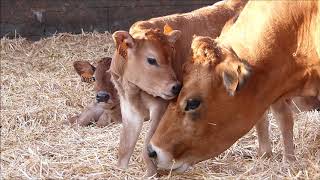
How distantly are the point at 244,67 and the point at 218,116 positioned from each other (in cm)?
32

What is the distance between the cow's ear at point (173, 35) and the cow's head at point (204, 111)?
0.73m

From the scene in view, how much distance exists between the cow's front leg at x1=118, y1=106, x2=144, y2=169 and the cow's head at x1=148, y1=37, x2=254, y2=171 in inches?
37.9

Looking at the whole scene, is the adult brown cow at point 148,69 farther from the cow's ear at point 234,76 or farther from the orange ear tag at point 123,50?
the cow's ear at point 234,76

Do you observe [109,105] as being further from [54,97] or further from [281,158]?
[281,158]

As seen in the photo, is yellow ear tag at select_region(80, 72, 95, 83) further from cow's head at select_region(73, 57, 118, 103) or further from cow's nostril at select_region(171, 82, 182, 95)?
cow's nostril at select_region(171, 82, 182, 95)

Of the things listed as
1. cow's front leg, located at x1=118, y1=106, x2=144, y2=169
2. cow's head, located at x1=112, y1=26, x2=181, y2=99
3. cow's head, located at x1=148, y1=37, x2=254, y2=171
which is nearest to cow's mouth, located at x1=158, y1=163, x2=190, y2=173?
cow's head, located at x1=148, y1=37, x2=254, y2=171

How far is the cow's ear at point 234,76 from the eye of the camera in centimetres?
366

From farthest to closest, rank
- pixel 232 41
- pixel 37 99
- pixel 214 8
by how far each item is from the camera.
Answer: pixel 37 99
pixel 214 8
pixel 232 41

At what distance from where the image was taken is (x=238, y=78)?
3652 mm

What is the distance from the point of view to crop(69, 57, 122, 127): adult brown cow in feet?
21.5

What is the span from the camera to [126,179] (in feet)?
14.5

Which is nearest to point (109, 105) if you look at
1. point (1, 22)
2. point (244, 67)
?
point (244, 67)

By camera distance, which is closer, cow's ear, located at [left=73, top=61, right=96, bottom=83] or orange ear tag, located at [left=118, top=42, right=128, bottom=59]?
orange ear tag, located at [left=118, top=42, right=128, bottom=59]

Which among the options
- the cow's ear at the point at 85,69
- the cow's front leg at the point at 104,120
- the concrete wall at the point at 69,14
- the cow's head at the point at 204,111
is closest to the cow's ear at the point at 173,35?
the cow's head at the point at 204,111
